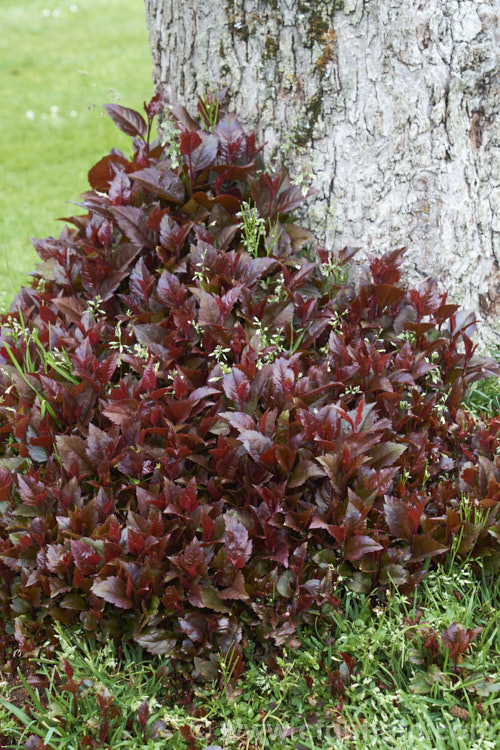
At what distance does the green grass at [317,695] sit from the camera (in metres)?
2.12

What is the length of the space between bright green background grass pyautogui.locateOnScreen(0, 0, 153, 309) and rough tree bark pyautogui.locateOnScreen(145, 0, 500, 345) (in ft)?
3.71

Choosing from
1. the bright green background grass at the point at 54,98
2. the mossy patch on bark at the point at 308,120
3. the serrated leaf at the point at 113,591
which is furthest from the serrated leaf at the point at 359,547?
the bright green background grass at the point at 54,98

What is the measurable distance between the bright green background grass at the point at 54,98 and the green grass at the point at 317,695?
2.47 m

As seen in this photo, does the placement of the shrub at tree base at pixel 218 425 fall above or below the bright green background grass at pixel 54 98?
below

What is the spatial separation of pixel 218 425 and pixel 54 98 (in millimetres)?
8297

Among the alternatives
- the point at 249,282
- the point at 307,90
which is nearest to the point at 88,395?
the point at 249,282

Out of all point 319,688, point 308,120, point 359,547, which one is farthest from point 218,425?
point 308,120

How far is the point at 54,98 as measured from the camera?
9516 millimetres

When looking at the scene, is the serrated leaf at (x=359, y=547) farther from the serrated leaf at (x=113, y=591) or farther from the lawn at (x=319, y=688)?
the serrated leaf at (x=113, y=591)

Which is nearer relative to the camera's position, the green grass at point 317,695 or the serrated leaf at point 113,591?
the green grass at point 317,695

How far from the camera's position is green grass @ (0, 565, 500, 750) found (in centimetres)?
212

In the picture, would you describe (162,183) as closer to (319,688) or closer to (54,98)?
(319,688)

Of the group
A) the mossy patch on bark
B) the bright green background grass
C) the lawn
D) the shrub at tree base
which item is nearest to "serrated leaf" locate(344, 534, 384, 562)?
the shrub at tree base

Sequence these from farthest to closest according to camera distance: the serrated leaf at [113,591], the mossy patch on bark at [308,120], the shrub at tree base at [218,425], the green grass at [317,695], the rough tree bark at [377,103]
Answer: the mossy patch on bark at [308,120] → the rough tree bark at [377,103] → the shrub at tree base at [218,425] → the serrated leaf at [113,591] → the green grass at [317,695]
